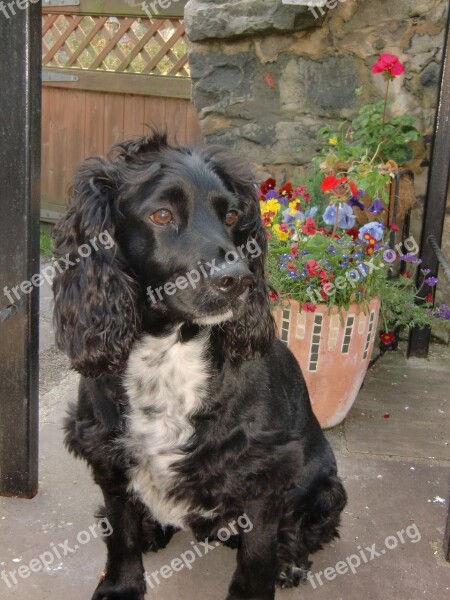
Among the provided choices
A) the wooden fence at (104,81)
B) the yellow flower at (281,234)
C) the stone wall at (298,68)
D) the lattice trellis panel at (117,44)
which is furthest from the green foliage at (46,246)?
the yellow flower at (281,234)

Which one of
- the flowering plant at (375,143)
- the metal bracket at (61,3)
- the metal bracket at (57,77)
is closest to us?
the flowering plant at (375,143)

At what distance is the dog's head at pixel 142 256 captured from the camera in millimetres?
1901

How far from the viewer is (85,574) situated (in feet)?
7.59

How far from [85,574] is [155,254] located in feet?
3.87

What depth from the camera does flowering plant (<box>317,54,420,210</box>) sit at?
358 centimetres

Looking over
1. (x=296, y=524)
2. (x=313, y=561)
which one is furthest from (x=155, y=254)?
(x=313, y=561)

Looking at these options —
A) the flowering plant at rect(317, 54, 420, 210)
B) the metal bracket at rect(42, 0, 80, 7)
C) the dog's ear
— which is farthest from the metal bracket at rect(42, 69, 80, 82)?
the dog's ear

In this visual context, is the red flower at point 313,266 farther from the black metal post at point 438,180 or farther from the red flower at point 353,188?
the black metal post at point 438,180

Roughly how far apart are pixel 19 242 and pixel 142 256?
61 centimetres

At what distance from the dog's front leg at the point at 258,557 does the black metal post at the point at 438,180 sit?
93.5 inches

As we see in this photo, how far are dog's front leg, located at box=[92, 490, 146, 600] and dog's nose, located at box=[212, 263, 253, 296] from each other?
795 mm

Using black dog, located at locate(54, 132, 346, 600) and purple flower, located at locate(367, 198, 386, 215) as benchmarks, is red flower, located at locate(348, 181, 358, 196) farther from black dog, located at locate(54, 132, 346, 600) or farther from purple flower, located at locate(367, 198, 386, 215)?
black dog, located at locate(54, 132, 346, 600)

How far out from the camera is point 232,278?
1.84 m

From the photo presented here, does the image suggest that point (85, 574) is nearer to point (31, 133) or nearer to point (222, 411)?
point (222, 411)
